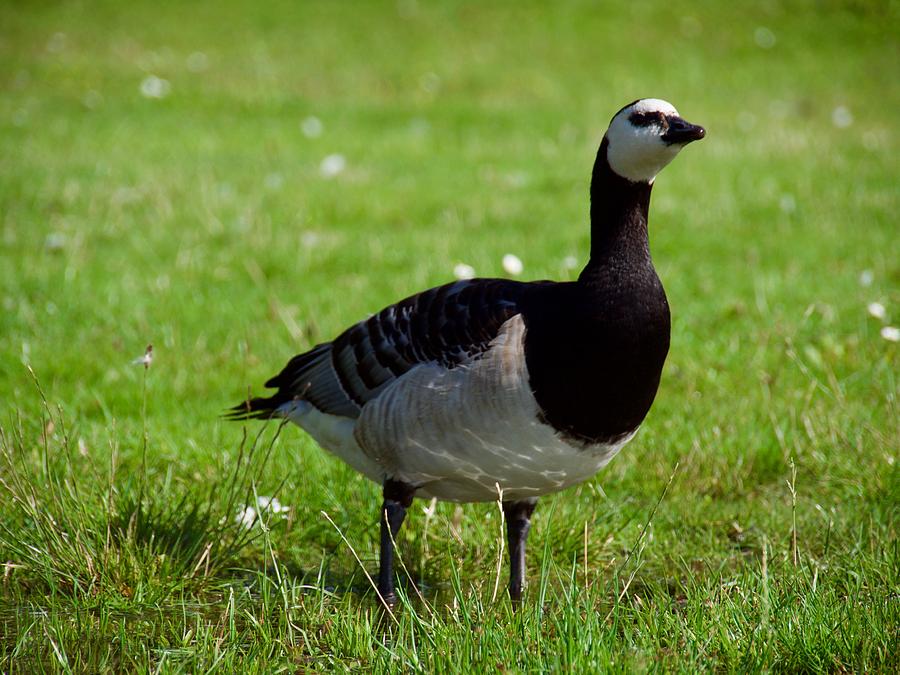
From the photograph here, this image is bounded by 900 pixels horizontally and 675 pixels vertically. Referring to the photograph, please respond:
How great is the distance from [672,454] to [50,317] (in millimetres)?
4646

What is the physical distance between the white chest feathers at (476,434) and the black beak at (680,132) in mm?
911

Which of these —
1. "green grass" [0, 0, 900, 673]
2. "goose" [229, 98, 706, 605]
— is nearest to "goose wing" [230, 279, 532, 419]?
"goose" [229, 98, 706, 605]

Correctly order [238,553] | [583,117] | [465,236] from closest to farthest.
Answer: [238,553] → [465,236] → [583,117]

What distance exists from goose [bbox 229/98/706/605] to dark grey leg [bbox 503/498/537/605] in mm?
18

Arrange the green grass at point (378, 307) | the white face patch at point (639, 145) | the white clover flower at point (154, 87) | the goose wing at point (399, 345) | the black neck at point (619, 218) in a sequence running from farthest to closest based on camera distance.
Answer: the white clover flower at point (154, 87)
the goose wing at point (399, 345)
the black neck at point (619, 218)
the white face patch at point (639, 145)
the green grass at point (378, 307)

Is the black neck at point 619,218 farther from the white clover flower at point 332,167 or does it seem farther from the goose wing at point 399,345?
the white clover flower at point 332,167

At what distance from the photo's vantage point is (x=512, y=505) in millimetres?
4699

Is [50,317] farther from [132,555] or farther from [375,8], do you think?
[375,8]

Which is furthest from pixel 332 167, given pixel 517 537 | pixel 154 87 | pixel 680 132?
pixel 680 132

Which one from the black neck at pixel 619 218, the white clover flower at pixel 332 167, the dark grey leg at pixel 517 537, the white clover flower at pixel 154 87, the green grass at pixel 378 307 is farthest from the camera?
the white clover flower at pixel 154 87

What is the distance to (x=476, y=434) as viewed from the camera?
13.3ft

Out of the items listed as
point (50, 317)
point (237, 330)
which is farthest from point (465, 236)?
point (50, 317)

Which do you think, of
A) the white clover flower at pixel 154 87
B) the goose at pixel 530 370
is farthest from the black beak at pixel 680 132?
the white clover flower at pixel 154 87

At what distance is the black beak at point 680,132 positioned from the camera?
3773 mm
